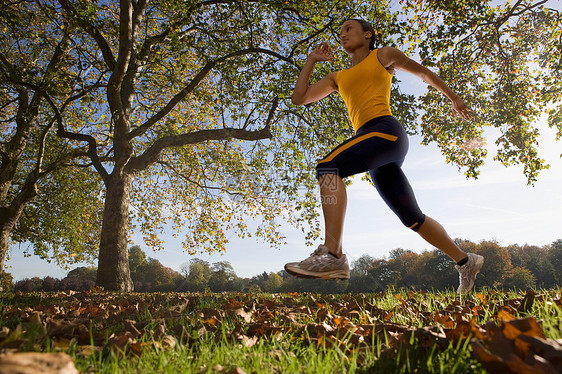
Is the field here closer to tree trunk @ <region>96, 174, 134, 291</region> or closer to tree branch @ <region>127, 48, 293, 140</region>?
tree trunk @ <region>96, 174, 134, 291</region>

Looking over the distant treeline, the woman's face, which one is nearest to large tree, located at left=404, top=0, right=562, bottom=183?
the woman's face

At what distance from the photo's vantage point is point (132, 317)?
305 centimetres

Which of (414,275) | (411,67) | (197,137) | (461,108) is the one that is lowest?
(414,275)

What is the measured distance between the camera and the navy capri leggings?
2.90 m

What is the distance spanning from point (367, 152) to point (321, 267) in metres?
1.08

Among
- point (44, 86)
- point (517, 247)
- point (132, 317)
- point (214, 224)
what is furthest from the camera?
point (517, 247)

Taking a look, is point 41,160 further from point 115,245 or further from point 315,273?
point 315,273

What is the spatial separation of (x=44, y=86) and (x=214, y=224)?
808cm

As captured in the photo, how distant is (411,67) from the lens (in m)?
3.29

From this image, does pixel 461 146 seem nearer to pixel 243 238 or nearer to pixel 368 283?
pixel 243 238

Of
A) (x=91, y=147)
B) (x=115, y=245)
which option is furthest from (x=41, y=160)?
(x=115, y=245)

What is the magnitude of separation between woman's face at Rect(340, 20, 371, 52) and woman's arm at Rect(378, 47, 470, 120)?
0.37 meters

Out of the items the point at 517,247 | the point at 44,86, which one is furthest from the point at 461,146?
the point at 517,247

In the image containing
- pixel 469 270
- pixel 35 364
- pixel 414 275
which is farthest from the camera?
pixel 414 275
